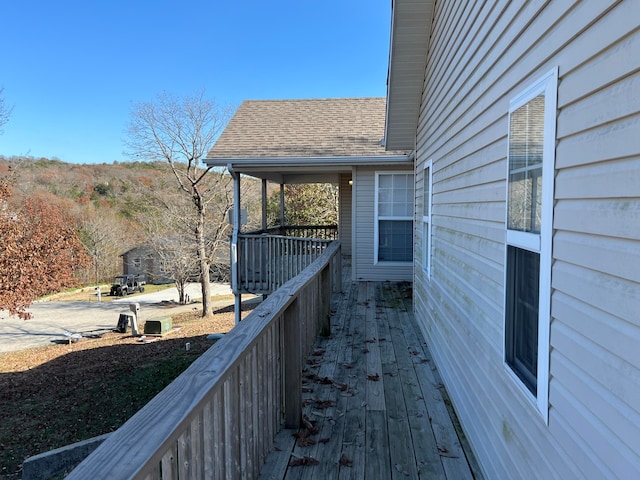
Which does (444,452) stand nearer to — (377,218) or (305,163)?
(377,218)

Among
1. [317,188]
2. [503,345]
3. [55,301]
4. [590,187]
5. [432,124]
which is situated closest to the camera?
[590,187]

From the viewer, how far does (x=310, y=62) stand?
35.3 metres

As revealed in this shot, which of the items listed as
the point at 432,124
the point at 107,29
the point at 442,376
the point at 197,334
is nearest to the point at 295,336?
the point at 442,376

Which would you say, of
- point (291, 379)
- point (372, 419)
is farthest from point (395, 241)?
point (291, 379)

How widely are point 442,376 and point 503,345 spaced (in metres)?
1.84

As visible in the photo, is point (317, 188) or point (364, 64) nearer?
point (317, 188)

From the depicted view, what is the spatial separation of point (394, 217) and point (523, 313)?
6948mm

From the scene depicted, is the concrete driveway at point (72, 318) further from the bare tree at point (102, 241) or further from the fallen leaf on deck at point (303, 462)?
the fallen leaf on deck at point (303, 462)

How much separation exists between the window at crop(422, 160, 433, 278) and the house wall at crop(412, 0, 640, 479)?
1986 millimetres

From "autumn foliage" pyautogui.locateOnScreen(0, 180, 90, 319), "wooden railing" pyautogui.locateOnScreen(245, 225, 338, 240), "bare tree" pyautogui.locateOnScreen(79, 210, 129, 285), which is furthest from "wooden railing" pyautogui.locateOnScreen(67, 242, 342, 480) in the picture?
"bare tree" pyautogui.locateOnScreen(79, 210, 129, 285)

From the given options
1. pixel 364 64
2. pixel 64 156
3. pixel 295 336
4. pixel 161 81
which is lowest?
pixel 295 336

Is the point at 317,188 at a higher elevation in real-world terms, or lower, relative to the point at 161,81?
lower

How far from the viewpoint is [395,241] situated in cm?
909

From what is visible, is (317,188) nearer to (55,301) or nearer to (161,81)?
(55,301)
